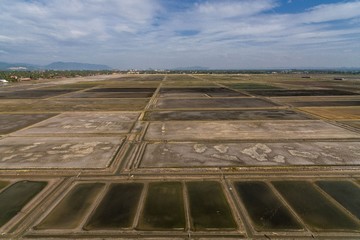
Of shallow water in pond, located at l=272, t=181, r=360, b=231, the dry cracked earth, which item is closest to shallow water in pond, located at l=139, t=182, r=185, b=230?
the dry cracked earth

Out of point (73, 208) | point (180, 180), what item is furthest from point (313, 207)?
point (73, 208)

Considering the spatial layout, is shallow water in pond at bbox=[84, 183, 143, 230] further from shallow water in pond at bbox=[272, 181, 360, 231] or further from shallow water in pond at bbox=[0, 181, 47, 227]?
shallow water in pond at bbox=[272, 181, 360, 231]

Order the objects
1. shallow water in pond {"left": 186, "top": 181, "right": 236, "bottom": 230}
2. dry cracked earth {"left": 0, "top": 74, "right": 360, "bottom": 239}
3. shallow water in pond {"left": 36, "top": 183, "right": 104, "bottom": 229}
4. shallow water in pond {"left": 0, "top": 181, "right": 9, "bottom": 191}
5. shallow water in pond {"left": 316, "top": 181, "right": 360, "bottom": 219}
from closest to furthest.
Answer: dry cracked earth {"left": 0, "top": 74, "right": 360, "bottom": 239} < shallow water in pond {"left": 186, "top": 181, "right": 236, "bottom": 230} < shallow water in pond {"left": 36, "top": 183, "right": 104, "bottom": 229} < shallow water in pond {"left": 316, "top": 181, "right": 360, "bottom": 219} < shallow water in pond {"left": 0, "top": 181, "right": 9, "bottom": 191}

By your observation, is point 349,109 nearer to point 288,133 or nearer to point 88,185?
point 288,133

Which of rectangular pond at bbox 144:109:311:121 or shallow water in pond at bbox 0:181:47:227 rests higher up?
rectangular pond at bbox 144:109:311:121

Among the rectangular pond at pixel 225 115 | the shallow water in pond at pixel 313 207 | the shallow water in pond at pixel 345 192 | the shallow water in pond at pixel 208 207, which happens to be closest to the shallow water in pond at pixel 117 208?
the shallow water in pond at pixel 208 207

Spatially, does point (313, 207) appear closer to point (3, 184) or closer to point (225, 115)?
point (3, 184)

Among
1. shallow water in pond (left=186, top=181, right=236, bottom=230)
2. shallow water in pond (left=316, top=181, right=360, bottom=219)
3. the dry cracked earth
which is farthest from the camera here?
shallow water in pond (left=316, top=181, right=360, bottom=219)

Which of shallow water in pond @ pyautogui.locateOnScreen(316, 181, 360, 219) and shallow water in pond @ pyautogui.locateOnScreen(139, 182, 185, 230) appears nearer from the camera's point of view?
shallow water in pond @ pyautogui.locateOnScreen(139, 182, 185, 230)

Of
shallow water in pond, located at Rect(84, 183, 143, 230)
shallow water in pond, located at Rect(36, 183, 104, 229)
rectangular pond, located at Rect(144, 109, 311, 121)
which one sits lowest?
shallow water in pond, located at Rect(36, 183, 104, 229)
